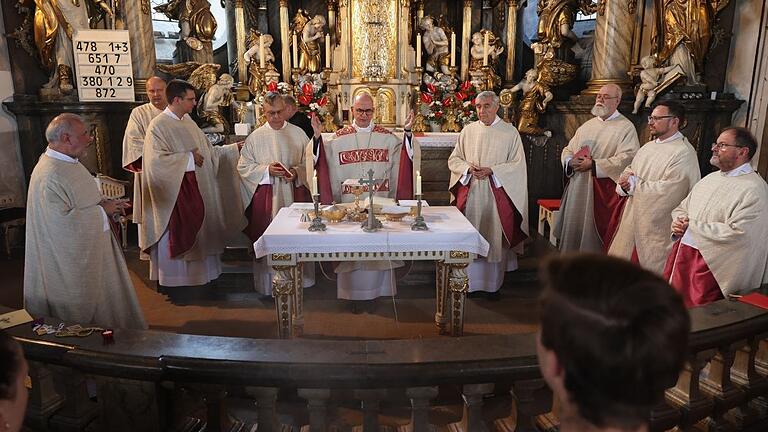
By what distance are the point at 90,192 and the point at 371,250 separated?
1860 millimetres

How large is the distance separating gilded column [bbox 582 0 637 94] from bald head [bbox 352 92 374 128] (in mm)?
4827

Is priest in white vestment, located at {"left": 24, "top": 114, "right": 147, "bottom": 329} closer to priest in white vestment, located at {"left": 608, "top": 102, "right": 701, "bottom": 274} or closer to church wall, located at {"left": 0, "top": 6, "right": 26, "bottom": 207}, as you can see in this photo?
priest in white vestment, located at {"left": 608, "top": 102, "right": 701, "bottom": 274}

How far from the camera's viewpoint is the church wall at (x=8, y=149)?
7438mm

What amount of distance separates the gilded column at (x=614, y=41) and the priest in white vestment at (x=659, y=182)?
3806mm

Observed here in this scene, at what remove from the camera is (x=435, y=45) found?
895 cm

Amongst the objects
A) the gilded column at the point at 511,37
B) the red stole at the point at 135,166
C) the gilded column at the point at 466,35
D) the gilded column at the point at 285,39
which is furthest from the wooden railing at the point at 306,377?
the gilded column at the point at 511,37

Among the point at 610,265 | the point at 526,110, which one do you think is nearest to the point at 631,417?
the point at 610,265

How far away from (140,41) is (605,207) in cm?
708

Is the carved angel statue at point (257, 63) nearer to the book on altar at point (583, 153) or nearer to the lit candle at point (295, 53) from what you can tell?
the lit candle at point (295, 53)

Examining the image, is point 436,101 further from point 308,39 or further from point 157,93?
point 157,93

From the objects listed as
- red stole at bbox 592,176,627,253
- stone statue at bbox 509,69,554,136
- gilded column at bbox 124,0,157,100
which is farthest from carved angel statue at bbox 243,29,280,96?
red stole at bbox 592,176,627,253

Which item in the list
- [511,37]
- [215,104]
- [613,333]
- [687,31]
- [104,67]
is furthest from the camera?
[511,37]

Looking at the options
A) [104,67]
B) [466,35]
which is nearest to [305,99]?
[104,67]

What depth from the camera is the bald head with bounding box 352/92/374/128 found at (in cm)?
473
